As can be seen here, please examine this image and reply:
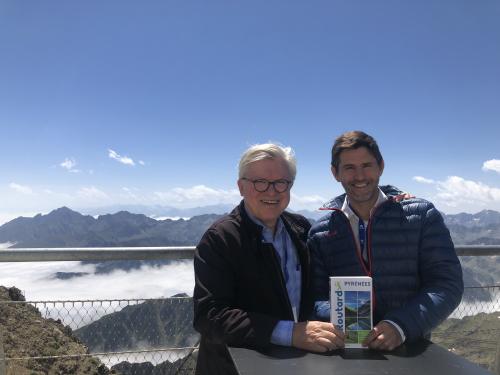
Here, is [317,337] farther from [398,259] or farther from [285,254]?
[398,259]

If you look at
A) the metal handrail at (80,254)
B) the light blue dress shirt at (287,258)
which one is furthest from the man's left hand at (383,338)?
the metal handrail at (80,254)

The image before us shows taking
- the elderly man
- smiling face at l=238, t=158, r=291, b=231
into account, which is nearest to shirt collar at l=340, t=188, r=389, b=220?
the elderly man

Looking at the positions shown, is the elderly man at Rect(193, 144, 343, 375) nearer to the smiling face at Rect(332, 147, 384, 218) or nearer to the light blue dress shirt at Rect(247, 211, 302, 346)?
the light blue dress shirt at Rect(247, 211, 302, 346)

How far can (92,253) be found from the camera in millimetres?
3475

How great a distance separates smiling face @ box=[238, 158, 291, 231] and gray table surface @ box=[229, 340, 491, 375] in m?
0.85

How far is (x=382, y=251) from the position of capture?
8.71ft

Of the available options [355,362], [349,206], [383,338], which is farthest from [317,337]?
[349,206]

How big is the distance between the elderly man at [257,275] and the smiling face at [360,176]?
0.37m

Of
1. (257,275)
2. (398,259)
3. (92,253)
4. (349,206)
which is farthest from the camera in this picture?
(92,253)

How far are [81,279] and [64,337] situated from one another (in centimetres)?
13472

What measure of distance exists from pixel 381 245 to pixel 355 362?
90 cm

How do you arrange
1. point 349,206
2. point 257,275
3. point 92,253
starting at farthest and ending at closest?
point 92,253, point 349,206, point 257,275

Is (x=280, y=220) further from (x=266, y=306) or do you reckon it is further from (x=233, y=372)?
(x=233, y=372)

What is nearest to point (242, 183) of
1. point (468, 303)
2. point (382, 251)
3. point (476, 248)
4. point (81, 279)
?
point (382, 251)
